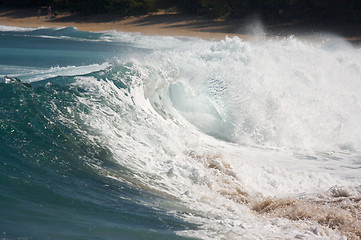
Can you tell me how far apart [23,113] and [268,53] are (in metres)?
8.57

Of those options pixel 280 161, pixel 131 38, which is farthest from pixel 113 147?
pixel 131 38

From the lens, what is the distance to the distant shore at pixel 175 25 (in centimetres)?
3166

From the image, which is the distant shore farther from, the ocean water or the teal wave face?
the teal wave face

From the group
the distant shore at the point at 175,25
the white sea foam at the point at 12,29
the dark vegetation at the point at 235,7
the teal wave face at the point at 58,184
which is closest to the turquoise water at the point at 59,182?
the teal wave face at the point at 58,184

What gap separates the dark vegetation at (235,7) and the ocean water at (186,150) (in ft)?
64.7

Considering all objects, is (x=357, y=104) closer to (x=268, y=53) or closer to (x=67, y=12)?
(x=268, y=53)

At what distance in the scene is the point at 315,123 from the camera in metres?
11.7

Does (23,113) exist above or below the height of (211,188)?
above

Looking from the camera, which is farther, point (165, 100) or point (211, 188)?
point (165, 100)

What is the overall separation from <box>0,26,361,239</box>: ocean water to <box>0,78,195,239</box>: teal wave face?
18 millimetres

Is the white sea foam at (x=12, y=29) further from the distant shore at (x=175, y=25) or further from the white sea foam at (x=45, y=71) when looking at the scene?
the white sea foam at (x=45, y=71)

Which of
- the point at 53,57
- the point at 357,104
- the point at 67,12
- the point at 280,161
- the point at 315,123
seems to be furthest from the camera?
the point at 67,12

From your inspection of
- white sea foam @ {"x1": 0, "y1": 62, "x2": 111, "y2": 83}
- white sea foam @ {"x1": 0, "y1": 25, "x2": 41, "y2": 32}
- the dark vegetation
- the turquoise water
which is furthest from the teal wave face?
white sea foam @ {"x1": 0, "y1": 25, "x2": 41, "y2": 32}

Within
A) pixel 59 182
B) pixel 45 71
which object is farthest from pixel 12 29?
pixel 59 182
